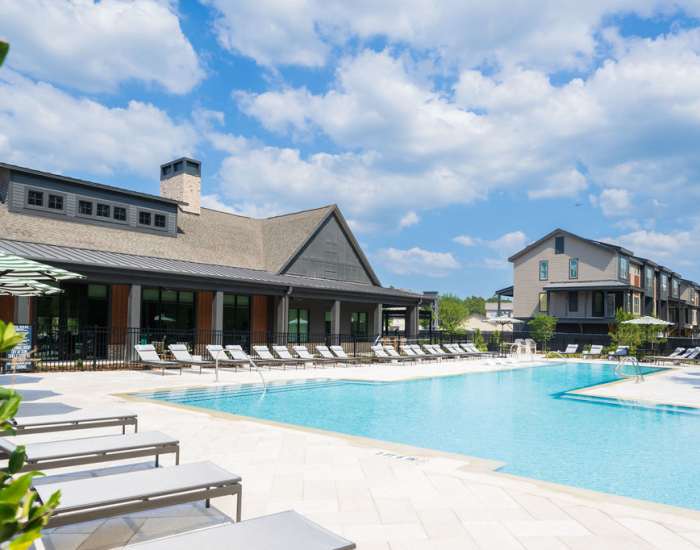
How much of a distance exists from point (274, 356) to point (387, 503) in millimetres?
18765

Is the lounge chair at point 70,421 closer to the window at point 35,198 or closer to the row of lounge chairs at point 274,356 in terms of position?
the row of lounge chairs at point 274,356

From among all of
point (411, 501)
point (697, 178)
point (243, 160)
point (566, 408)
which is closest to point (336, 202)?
point (243, 160)

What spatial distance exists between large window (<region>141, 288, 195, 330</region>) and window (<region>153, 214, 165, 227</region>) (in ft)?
11.0

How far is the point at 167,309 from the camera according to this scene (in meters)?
25.1

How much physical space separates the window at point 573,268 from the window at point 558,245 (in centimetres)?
112

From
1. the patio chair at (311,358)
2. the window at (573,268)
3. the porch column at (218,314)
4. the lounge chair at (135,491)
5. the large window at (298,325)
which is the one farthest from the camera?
the window at (573,268)

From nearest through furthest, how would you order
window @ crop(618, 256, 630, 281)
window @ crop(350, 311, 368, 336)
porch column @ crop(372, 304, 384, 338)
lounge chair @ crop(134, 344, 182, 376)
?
1. lounge chair @ crop(134, 344, 182, 376)
2. porch column @ crop(372, 304, 384, 338)
3. window @ crop(350, 311, 368, 336)
4. window @ crop(618, 256, 630, 281)

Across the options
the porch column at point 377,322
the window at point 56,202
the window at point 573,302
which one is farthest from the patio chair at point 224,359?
the window at point 573,302

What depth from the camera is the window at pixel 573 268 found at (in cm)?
4491

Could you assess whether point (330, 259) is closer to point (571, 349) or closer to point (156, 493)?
point (571, 349)

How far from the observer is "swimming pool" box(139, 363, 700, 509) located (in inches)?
320

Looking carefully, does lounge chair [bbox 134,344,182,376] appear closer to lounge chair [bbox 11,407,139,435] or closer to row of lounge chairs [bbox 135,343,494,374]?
row of lounge chairs [bbox 135,343,494,374]

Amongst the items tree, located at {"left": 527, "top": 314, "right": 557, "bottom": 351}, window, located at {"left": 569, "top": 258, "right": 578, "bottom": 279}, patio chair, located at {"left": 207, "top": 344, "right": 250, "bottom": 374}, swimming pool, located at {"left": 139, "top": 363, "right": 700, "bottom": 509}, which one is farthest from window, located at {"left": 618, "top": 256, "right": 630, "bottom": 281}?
patio chair, located at {"left": 207, "top": 344, "right": 250, "bottom": 374}

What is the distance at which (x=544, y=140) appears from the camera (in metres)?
22.6
